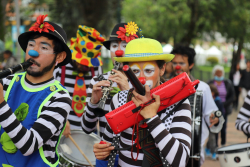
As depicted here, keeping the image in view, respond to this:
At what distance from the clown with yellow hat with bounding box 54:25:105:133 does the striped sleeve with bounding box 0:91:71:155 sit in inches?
83.2

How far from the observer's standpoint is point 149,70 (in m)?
2.51

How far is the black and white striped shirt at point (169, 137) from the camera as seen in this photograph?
216 centimetres

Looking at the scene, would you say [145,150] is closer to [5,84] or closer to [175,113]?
[175,113]

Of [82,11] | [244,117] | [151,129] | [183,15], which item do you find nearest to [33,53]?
[151,129]

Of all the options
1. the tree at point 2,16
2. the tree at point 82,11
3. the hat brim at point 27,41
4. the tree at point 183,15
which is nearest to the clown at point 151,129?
the hat brim at point 27,41

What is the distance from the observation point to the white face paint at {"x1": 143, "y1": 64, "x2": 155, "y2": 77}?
2500mm

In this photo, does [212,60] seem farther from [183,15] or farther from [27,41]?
[27,41]

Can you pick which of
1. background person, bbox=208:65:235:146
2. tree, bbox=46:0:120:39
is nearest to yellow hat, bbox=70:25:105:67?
background person, bbox=208:65:235:146

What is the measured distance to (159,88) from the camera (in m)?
2.36

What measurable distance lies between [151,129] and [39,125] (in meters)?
0.83

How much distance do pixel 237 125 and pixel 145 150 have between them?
206cm

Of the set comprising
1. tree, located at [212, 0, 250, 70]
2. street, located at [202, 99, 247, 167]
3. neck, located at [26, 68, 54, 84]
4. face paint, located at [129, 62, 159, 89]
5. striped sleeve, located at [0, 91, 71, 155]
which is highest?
tree, located at [212, 0, 250, 70]

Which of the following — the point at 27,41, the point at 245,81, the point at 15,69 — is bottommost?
the point at 245,81

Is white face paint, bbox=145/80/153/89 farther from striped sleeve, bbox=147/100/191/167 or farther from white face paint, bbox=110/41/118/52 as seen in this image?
white face paint, bbox=110/41/118/52
